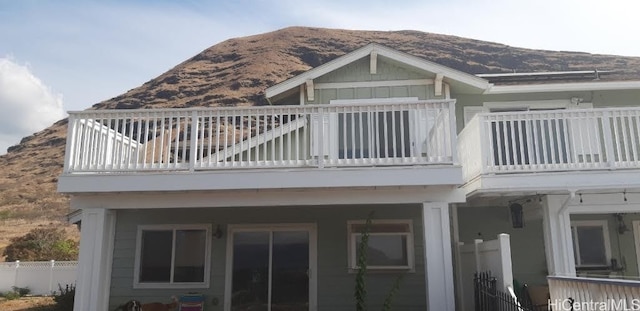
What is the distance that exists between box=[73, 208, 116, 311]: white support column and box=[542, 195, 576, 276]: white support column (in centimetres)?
730

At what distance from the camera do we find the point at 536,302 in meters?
9.24

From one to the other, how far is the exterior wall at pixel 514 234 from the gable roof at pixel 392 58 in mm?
2616

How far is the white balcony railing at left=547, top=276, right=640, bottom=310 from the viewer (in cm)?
405

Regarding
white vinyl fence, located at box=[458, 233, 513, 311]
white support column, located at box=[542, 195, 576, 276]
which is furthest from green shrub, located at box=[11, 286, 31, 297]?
white support column, located at box=[542, 195, 576, 276]

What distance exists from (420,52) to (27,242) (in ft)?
153

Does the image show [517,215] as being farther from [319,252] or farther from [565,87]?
[319,252]

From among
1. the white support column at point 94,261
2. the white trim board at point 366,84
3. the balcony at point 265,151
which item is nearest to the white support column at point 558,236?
the balcony at point 265,151

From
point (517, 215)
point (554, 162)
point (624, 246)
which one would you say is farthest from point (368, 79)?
point (624, 246)

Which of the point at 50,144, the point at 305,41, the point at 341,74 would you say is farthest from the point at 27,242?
the point at 305,41

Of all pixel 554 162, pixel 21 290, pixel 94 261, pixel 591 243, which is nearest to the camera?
pixel 94 261

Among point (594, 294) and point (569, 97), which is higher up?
point (569, 97)

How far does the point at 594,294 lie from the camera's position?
4590 millimetres

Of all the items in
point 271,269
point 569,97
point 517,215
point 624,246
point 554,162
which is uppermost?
point 569,97

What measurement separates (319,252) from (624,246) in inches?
246
